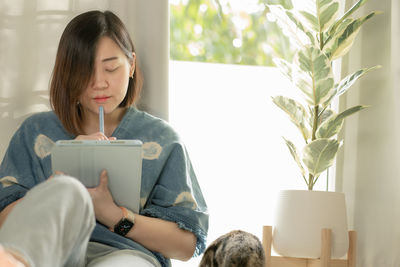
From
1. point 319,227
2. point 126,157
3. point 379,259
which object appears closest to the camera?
point 126,157

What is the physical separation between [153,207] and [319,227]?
2.17ft

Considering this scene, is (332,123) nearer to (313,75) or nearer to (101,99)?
(313,75)

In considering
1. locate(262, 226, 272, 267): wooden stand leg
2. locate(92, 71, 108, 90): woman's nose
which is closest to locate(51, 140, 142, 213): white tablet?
locate(92, 71, 108, 90): woman's nose

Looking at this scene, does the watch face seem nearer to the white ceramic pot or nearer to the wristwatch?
the wristwatch

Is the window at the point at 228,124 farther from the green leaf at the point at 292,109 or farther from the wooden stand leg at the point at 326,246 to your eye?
the wooden stand leg at the point at 326,246

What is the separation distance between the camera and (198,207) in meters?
1.63

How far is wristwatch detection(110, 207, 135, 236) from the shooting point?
1452 millimetres

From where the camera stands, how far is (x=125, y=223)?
1.46 m

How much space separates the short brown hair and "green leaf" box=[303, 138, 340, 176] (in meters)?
0.73

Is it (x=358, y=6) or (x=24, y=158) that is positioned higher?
(x=358, y=6)

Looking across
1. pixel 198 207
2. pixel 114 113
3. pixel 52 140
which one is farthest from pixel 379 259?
pixel 52 140

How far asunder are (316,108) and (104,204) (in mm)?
989

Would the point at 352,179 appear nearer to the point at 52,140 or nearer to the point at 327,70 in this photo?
the point at 327,70

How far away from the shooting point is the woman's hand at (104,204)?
4.53 ft
